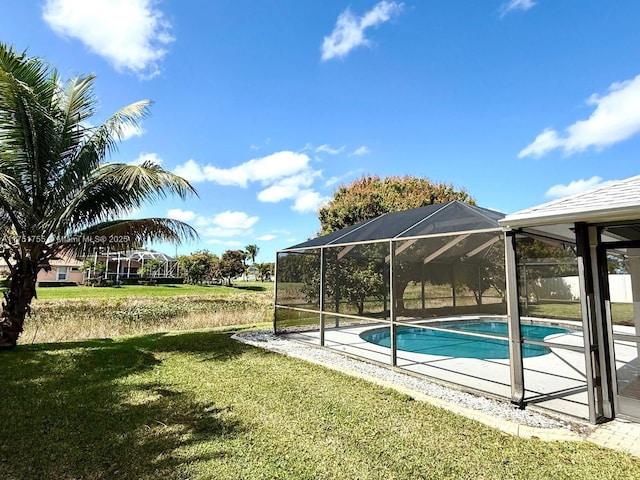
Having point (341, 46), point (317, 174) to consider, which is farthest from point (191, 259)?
point (341, 46)

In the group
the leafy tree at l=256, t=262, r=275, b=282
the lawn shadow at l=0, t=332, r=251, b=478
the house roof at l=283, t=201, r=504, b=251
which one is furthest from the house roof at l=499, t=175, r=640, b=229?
the leafy tree at l=256, t=262, r=275, b=282

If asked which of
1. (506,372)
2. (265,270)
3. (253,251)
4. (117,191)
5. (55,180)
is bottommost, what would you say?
(506,372)

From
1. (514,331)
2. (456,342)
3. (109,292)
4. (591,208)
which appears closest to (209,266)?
(109,292)

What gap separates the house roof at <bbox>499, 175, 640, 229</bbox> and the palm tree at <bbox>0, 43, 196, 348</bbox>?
22.5 feet

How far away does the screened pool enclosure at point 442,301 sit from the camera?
5117mm

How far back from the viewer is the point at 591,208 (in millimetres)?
3836

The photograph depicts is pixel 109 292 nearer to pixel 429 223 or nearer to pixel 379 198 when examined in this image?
pixel 379 198

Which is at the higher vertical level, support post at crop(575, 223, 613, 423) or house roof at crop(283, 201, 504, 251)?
house roof at crop(283, 201, 504, 251)

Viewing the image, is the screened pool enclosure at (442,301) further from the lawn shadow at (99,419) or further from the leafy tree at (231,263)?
the leafy tree at (231,263)

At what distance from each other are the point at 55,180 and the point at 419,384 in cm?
861

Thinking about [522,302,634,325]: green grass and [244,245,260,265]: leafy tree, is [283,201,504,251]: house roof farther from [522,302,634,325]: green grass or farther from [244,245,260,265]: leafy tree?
[244,245,260,265]: leafy tree

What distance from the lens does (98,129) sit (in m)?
8.31

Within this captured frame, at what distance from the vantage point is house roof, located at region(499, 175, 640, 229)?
3.68 m

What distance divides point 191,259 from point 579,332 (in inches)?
1836
